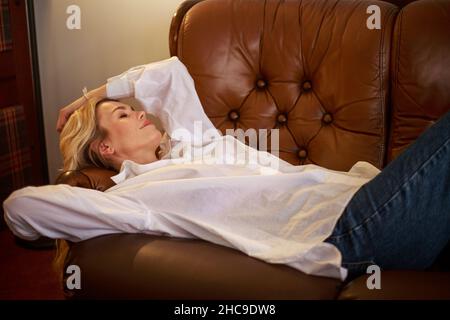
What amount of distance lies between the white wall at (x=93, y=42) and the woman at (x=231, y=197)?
0.55 metres

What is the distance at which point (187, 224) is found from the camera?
1.03m

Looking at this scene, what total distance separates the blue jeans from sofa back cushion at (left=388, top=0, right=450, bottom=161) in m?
0.37

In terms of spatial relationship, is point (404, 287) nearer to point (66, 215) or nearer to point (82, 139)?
point (66, 215)

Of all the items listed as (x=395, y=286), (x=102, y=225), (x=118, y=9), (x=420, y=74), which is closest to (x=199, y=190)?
(x=102, y=225)

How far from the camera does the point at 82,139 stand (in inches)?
50.8

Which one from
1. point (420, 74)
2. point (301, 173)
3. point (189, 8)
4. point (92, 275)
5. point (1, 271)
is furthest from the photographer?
point (1, 271)

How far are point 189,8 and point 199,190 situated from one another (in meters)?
0.68

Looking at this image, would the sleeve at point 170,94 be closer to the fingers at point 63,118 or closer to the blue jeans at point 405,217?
the fingers at point 63,118

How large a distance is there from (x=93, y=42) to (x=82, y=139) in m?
0.80

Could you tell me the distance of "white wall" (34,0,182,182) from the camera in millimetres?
1875

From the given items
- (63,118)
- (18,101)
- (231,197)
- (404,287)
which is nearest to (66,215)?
(231,197)

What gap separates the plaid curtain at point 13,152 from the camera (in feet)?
6.55

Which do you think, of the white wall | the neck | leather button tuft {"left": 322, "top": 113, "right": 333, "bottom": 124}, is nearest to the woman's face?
the neck
